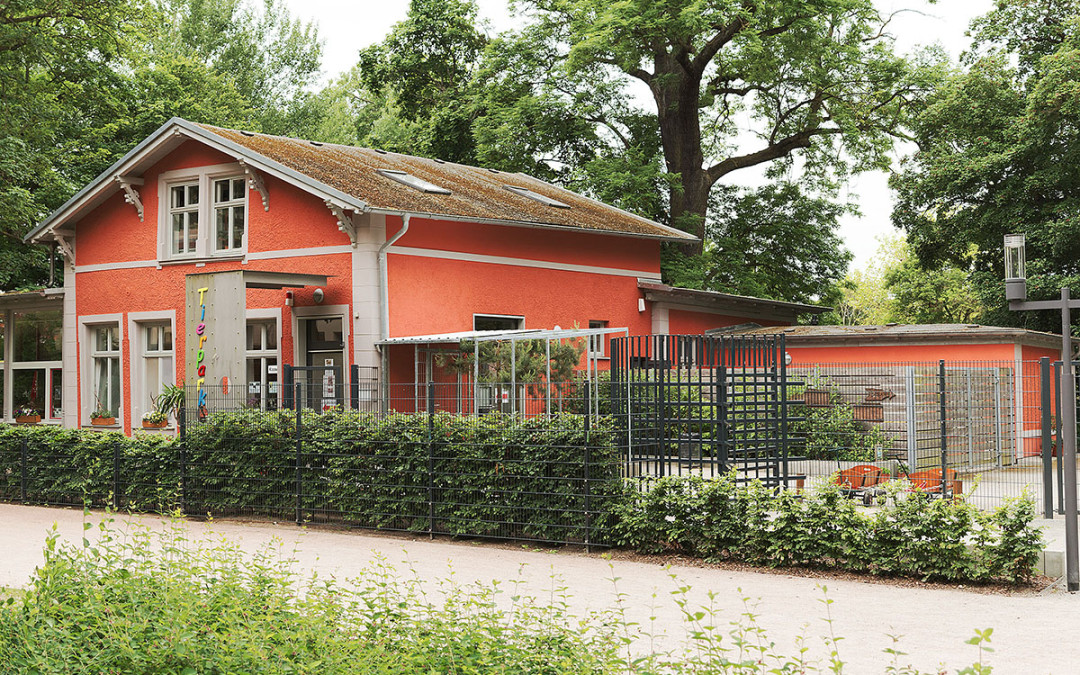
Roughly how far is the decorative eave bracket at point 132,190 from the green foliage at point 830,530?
48.8 feet

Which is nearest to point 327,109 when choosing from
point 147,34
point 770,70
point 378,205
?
point 147,34

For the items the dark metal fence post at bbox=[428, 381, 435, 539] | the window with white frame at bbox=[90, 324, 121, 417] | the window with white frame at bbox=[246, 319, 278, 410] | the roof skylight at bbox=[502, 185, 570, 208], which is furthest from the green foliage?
the window with white frame at bbox=[90, 324, 121, 417]

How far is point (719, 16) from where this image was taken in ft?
98.6

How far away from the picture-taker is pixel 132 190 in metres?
22.8

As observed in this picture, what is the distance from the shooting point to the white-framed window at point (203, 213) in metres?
21.5

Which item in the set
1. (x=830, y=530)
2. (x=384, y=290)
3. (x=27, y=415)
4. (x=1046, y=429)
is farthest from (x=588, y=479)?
(x=27, y=415)

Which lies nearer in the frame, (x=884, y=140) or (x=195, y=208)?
(x=195, y=208)

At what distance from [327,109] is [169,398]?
1450 inches

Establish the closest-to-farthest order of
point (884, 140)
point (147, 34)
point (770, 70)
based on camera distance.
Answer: point (147, 34)
point (770, 70)
point (884, 140)

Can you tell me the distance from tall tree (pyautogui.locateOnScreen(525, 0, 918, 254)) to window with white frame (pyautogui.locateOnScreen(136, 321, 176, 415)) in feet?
43.7

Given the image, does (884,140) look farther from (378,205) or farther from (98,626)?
(98,626)

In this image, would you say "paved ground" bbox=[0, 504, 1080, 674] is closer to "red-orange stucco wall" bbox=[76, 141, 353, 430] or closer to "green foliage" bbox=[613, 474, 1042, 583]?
"green foliage" bbox=[613, 474, 1042, 583]

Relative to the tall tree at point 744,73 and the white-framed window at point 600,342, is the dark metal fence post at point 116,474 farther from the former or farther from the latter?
the tall tree at point 744,73

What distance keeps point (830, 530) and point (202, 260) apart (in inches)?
591
